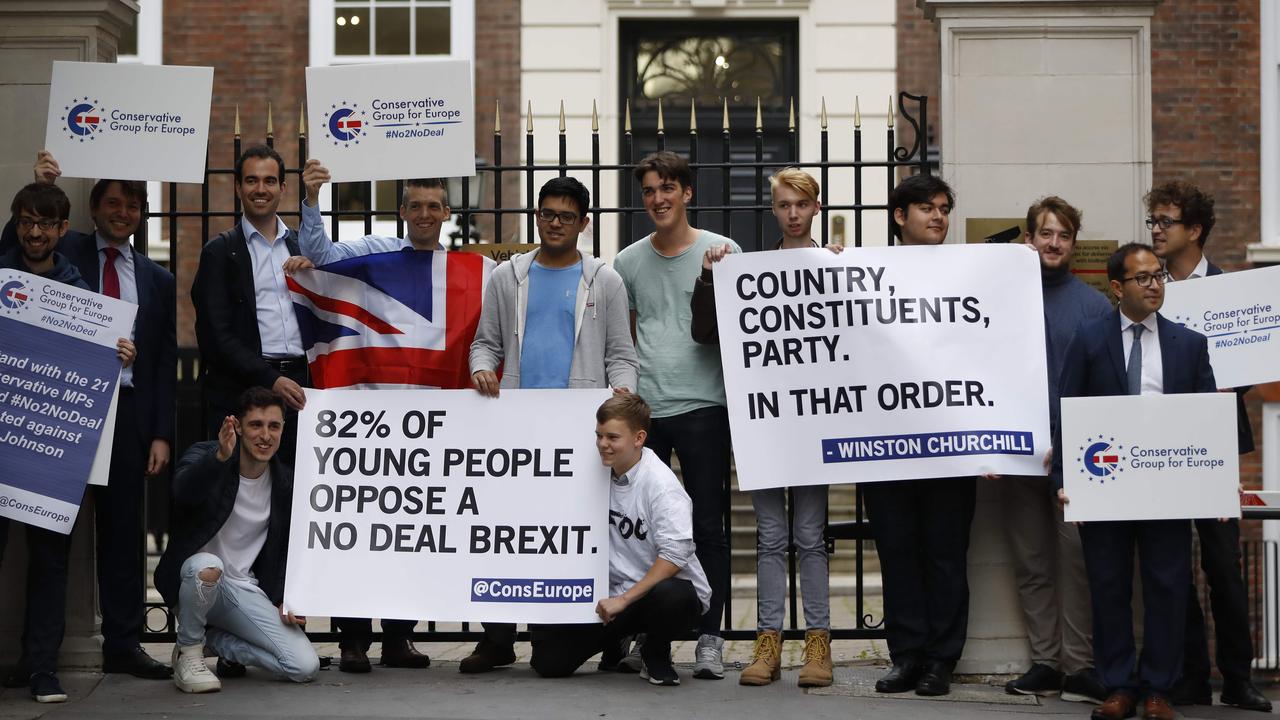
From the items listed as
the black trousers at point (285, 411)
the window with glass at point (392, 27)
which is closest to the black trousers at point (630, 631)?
the black trousers at point (285, 411)

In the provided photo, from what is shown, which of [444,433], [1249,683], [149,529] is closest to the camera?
[1249,683]

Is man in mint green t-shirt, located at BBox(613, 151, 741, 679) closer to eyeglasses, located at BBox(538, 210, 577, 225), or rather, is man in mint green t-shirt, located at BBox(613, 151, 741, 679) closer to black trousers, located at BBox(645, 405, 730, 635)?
black trousers, located at BBox(645, 405, 730, 635)

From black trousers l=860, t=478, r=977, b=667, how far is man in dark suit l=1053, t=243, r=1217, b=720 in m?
0.52

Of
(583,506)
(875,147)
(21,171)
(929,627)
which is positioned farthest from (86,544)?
(875,147)

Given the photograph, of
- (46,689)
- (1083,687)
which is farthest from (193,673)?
(1083,687)

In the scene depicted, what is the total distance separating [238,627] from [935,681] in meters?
2.88

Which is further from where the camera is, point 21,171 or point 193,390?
point 193,390

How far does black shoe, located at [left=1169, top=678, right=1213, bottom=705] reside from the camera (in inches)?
237

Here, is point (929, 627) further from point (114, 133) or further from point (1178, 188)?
point (114, 133)

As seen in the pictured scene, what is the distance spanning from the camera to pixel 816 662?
627cm

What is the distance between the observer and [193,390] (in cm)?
1381

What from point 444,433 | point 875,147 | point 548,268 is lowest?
point 444,433

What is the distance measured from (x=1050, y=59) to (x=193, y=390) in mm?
9405

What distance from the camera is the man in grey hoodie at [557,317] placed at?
631cm
